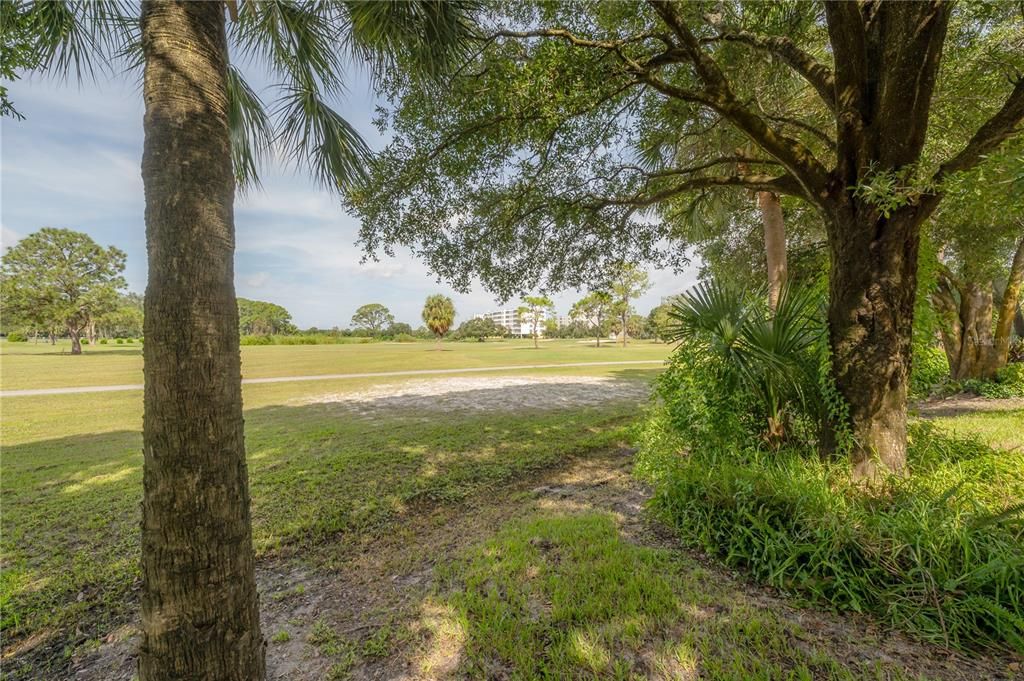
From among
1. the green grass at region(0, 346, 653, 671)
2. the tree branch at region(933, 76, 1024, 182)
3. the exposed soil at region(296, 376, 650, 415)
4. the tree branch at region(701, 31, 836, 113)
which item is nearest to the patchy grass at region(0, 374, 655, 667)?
the green grass at region(0, 346, 653, 671)

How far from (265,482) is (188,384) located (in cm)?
400

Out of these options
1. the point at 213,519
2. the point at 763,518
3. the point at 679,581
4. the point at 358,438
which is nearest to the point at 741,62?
the point at 763,518

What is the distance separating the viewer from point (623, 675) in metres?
1.72

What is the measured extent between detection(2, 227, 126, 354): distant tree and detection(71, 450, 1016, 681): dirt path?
133 ft

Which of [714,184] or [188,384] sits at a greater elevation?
[714,184]

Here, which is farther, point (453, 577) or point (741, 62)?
point (741, 62)

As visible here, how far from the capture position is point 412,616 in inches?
88.4

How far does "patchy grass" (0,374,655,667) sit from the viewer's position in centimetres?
261

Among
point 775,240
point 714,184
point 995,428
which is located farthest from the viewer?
point 775,240

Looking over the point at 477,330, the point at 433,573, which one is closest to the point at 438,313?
the point at 477,330

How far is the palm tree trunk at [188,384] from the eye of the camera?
1.30 metres

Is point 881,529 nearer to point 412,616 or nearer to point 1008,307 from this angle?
point 412,616

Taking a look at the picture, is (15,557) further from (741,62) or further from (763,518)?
(741,62)

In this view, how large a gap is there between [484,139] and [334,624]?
15.4 feet
